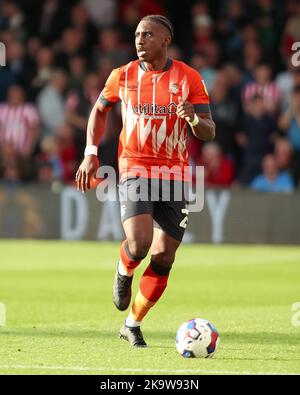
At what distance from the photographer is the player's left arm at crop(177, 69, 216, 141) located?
8.31 metres

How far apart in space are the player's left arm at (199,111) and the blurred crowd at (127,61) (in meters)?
10.2

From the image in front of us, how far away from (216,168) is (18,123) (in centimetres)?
368

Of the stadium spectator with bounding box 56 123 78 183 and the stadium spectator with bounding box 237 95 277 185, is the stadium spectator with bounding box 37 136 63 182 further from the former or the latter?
the stadium spectator with bounding box 237 95 277 185

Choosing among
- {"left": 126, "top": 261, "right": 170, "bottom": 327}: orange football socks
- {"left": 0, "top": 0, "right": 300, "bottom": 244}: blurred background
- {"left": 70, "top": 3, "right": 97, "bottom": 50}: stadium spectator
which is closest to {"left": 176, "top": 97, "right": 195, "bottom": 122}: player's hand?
{"left": 126, "top": 261, "right": 170, "bottom": 327}: orange football socks

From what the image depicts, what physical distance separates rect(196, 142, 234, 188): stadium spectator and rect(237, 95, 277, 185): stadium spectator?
0.28 m

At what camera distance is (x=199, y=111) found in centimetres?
857

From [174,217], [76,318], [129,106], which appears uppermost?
[129,106]

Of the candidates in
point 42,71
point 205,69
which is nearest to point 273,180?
point 205,69

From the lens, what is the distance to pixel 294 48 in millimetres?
19594

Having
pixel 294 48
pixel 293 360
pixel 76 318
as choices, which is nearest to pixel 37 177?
pixel 294 48

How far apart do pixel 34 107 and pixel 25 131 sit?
20.5 inches

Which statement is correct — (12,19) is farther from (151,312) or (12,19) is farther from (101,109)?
(101,109)
